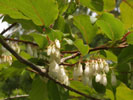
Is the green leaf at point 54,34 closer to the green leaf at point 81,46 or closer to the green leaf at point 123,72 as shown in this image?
the green leaf at point 81,46

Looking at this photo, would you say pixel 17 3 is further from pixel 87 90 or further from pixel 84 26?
pixel 87 90

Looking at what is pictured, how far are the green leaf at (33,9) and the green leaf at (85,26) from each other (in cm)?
19

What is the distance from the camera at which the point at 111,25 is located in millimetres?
1157

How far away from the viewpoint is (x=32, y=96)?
1.55 metres

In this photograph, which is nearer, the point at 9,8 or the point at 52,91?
the point at 9,8

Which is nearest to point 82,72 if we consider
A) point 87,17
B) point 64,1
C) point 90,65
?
point 90,65

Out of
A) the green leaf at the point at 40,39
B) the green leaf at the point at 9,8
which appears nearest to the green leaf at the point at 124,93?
the green leaf at the point at 40,39

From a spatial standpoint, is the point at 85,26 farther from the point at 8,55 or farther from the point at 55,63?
the point at 8,55

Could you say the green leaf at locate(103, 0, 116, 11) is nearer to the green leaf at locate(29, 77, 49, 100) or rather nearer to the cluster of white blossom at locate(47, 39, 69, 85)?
the cluster of white blossom at locate(47, 39, 69, 85)

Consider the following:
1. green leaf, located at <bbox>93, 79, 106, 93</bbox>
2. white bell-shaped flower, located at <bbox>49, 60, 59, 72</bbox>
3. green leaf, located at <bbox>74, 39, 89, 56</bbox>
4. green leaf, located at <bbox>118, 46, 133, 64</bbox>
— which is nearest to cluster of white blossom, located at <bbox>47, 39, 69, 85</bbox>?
white bell-shaped flower, located at <bbox>49, 60, 59, 72</bbox>

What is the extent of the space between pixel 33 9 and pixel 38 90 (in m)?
0.74

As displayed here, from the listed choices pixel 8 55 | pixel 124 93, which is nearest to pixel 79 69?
pixel 124 93

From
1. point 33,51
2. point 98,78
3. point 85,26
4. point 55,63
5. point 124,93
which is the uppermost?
point 85,26

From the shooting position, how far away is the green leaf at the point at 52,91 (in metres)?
1.40
